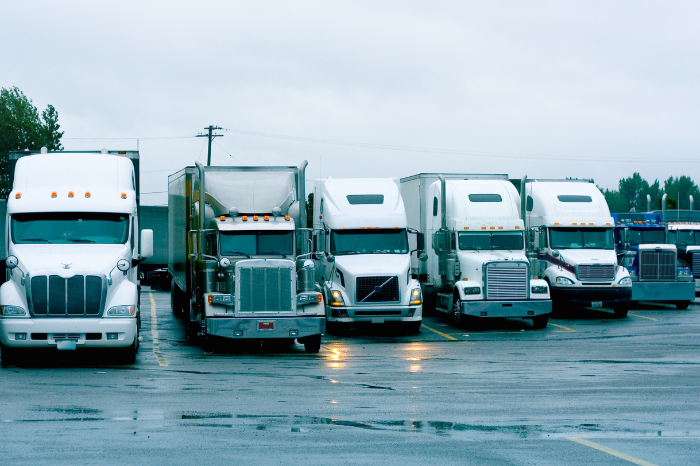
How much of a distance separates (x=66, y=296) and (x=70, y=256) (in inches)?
36.1

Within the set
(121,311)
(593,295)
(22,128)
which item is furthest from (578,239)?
(22,128)

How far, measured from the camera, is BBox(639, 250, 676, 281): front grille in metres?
32.8

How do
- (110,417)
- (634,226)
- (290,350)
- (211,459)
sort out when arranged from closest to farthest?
(211,459), (110,417), (290,350), (634,226)

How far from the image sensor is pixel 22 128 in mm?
90250

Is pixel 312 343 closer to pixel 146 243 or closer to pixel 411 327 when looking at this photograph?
pixel 146 243

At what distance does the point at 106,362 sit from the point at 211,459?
30.8 feet

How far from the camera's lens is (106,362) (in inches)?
696

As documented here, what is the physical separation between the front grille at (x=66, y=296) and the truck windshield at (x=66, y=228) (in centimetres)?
128

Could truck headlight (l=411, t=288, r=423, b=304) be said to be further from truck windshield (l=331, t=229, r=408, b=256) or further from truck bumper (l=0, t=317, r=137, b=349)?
truck bumper (l=0, t=317, r=137, b=349)

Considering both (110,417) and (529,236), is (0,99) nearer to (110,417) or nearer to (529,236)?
(529,236)


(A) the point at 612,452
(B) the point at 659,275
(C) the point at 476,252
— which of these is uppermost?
(C) the point at 476,252

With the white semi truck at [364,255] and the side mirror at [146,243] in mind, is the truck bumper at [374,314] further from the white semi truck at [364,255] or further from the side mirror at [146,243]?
the side mirror at [146,243]

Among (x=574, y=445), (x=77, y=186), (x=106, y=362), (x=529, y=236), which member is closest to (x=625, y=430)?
(x=574, y=445)

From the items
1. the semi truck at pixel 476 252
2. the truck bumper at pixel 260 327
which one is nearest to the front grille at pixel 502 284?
the semi truck at pixel 476 252
